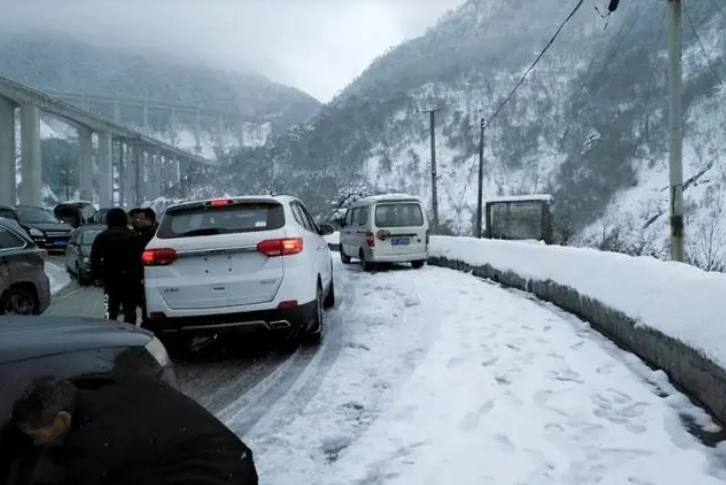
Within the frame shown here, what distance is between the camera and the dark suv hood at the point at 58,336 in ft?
8.76

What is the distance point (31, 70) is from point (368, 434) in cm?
19055

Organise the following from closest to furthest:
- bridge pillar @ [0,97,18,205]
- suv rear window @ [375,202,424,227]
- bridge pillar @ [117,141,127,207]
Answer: suv rear window @ [375,202,424,227], bridge pillar @ [0,97,18,205], bridge pillar @ [117,141,127,207]

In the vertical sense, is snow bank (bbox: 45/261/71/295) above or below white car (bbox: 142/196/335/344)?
below

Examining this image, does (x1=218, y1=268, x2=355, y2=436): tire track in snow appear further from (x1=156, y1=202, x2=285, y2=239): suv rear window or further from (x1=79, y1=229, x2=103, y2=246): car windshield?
(x1=79, y1=229, x2=103, y2=246): car windshield

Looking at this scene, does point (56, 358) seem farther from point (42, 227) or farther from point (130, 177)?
point (130, 177)

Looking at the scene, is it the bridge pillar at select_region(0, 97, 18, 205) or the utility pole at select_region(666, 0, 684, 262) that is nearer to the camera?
the utility pole at select_region(666, 0, 684, 262)

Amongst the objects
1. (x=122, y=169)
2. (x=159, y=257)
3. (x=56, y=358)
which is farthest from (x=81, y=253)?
(x=122, y=169)

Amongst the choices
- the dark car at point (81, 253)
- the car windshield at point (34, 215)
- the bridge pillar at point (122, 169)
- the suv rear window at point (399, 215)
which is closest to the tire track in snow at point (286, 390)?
the suv rear window at point (399, 215)

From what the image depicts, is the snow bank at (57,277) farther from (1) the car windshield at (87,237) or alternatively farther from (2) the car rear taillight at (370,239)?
(2) the car rear taillight at (370,239)

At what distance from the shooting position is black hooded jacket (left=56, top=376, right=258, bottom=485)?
1.82m

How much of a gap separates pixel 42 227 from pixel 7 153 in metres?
23.9

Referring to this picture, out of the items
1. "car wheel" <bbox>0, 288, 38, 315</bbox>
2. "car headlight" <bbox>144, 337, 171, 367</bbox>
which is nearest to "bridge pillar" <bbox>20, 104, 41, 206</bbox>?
"car wheel" <bbox>0, 288, 38, 315</bbox>

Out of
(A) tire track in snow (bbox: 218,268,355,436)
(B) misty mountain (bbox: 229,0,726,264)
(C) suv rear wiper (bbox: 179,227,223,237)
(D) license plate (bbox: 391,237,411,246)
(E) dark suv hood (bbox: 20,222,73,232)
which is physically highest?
(B) misty mountain (bbox: 229,0,726,264)

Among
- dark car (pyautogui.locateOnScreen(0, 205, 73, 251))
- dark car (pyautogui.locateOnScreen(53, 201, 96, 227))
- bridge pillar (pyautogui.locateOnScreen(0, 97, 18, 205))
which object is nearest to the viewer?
dark car (pyautogui.locateOnScreen(0, 205, 73, 251))
